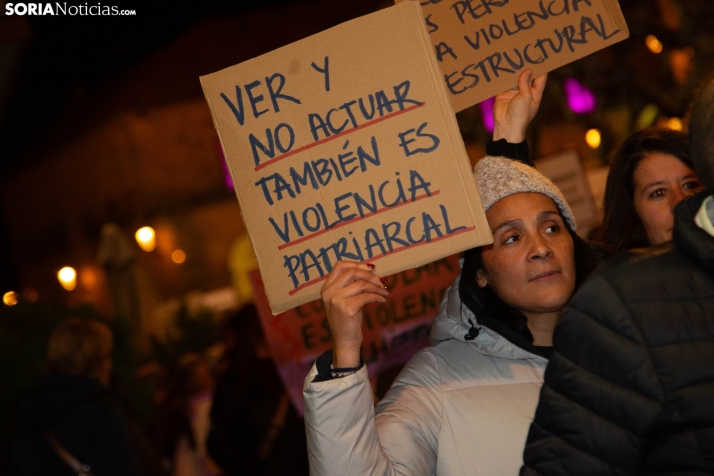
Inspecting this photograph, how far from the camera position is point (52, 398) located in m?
4.29

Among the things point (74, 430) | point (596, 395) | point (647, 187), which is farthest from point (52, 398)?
point (596, 395)

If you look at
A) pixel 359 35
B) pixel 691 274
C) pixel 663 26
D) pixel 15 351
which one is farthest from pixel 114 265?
pixel 691 274

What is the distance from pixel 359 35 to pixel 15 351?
4493 mm

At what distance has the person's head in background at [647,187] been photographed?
317 cm

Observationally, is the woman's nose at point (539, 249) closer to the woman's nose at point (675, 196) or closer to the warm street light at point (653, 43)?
the woman's nose at point (675, 196)

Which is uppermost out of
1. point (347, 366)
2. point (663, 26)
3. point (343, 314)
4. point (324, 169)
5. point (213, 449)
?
point (663, 26)

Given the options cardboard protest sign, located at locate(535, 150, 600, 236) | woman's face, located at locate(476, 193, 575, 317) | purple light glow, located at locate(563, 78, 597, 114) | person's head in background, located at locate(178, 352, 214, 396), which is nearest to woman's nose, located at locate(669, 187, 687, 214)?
woman's face, located at locate(476, 193, 575, 317)

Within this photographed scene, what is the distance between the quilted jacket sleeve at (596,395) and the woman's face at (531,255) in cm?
79

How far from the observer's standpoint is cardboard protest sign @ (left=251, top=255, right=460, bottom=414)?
4.20m

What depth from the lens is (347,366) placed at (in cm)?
215

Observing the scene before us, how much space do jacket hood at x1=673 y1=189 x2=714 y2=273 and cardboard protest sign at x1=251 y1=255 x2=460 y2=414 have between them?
8.55 feet

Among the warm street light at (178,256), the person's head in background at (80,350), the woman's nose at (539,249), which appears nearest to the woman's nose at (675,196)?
the woman's nose at (539,249)

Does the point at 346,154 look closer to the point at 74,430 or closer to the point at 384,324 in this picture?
the point at 384,324

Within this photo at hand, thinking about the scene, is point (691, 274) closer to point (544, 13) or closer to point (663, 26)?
point (544, 13)
